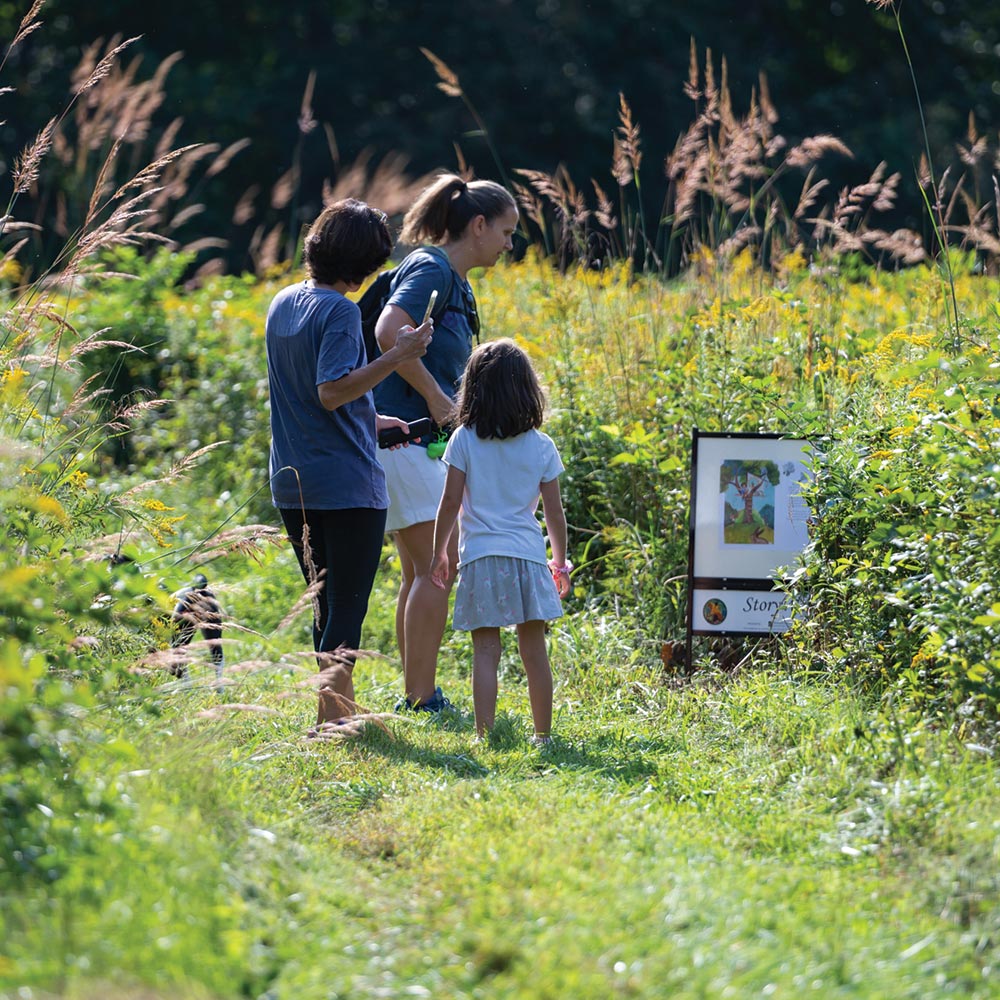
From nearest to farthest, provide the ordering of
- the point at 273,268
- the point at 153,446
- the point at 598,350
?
the point at 598,350, the point at 153,446, the point at 273,268

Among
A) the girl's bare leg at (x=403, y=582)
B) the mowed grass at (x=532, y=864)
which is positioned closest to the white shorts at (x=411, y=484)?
the girl's bare leg at (x=403, y=582)

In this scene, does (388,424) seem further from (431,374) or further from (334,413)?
(334,413)

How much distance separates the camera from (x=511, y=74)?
21.3 m

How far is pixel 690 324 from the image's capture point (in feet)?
20.5

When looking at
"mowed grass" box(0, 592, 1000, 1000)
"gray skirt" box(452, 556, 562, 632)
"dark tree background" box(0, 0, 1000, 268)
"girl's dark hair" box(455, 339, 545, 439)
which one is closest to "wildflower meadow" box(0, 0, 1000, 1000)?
"mowed grass" box(0, 592, 1000, 1000)

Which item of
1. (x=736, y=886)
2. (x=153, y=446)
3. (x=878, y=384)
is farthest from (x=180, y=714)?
(x=153, y=446)

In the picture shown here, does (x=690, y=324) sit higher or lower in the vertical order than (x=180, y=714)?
higher

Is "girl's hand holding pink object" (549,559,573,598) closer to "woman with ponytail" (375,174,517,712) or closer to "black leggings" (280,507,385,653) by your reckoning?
"woman with ponytail" (375,174,517,712)

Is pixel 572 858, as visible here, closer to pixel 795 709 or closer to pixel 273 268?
pixel 795 709

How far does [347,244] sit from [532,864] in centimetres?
206

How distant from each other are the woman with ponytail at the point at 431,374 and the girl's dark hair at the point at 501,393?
1.13 feet

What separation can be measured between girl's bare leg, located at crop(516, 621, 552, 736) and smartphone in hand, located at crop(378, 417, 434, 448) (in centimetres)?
78

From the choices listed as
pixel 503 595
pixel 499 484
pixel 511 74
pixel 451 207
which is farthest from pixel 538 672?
pixel 511 74

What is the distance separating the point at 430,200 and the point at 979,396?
6.77 ft
